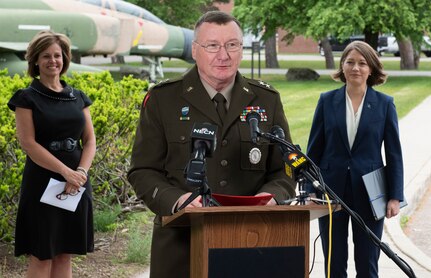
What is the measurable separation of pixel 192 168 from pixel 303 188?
1.83 feet

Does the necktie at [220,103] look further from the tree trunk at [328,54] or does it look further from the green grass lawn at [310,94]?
the tree trunk at [328,54]

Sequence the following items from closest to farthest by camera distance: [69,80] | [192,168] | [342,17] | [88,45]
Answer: [192,168], [69,80], [88,45], [342,17]

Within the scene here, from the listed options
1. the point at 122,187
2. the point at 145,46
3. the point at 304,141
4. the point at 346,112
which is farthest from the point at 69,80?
the point at 145,46

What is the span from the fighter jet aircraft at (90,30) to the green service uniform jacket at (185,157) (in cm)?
2068

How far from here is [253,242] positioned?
11.1ft

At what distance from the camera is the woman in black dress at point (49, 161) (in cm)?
605

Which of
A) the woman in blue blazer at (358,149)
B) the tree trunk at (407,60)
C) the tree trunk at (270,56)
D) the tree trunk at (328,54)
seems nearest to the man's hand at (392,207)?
the woman in blue blazer at (358,149)

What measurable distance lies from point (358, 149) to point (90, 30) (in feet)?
74.0

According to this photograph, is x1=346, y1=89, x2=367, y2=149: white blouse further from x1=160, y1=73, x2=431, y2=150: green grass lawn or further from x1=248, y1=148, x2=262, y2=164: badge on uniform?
x1=160, y1=73, x2=431, y2=150: green grass lawn

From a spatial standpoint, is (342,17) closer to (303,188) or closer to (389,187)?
→ (389,187)

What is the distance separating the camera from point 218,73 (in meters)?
3.82

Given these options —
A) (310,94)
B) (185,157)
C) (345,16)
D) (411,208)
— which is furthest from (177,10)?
(185,157)

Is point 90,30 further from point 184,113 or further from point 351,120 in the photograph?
point 184,113

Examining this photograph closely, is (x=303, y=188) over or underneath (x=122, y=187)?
over
